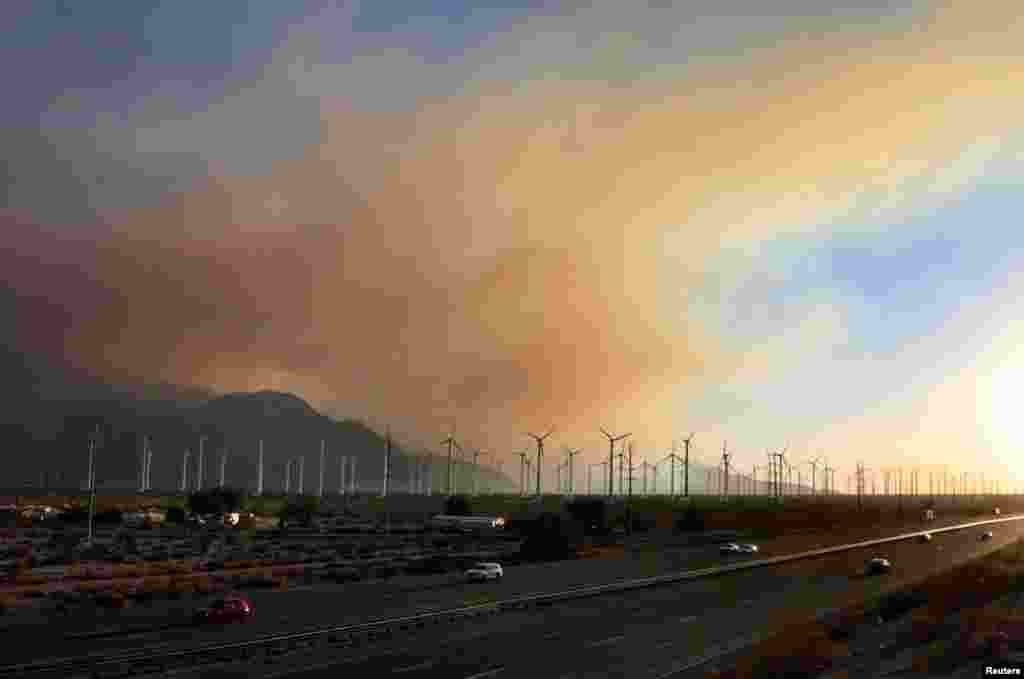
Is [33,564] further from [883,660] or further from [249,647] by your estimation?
[883,660]

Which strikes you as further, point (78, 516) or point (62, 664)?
point (78, 516)

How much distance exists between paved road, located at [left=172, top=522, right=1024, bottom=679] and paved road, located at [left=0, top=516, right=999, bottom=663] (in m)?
6.35

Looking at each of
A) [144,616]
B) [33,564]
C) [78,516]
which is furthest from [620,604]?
[78,516]

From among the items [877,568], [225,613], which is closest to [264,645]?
[225,613]

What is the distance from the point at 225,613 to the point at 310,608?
346 inches

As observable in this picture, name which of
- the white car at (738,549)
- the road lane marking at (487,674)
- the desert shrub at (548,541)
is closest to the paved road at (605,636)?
the road lane marking at (487,674)

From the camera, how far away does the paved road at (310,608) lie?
4853cm

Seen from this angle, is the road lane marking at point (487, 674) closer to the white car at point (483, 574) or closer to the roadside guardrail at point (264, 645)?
the roadside guardrail at point (264, 645)

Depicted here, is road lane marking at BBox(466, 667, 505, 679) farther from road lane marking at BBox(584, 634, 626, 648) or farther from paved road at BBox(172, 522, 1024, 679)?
road lane marking at BBox(584, 634, 626, 648)

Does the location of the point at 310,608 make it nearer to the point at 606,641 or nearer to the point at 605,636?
the point at 605,636

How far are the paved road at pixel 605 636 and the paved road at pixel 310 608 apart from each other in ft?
20.8

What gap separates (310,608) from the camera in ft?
210

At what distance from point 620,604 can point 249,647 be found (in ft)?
95.4

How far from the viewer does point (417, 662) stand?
44188 millimetres
